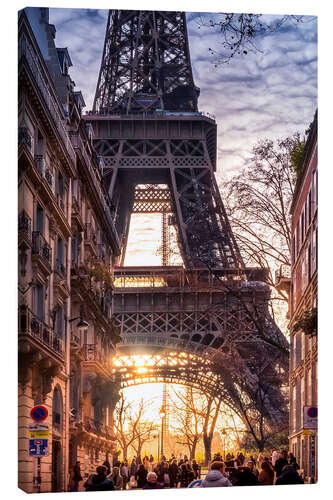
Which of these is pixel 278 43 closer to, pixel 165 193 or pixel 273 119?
pixel 273 119

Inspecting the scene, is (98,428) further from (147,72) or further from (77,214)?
(147,72)

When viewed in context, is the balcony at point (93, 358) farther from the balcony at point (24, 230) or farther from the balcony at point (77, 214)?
the balcony at point (24, 230)

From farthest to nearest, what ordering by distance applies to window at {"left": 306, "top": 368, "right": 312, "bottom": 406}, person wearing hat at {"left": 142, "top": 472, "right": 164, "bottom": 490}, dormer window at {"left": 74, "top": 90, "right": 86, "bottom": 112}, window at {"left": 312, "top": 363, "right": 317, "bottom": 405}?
dormer window at {"left": 74, "top": 90, "right": 86, "bottom": 112} → window at {"left": 306, "top": 368, "right": 312, "bottom": 406} → window at {"left": 312, "top": 363, "right": 317, "bottom": 405} → person wearing hat at {"left": 142, "top": 472, "right": 164, "bottom": 490}

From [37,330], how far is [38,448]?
117 inches

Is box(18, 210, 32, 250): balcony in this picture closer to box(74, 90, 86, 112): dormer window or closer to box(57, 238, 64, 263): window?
box(57, 238, 64, 263): window

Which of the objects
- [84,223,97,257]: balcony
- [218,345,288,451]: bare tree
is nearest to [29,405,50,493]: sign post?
[84,223,97,257]: balcony

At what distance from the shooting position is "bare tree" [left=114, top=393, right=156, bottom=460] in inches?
1092

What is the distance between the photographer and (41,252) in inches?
750

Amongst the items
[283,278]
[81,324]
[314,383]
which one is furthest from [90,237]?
[314,383]

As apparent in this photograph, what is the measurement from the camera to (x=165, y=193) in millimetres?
39781

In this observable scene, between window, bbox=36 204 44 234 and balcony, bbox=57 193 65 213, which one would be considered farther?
balcony, bbox=57 193 65 213

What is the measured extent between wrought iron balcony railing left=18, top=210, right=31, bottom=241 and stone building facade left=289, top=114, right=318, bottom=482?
5571 mm

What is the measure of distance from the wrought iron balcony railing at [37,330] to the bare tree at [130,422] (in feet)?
24.3

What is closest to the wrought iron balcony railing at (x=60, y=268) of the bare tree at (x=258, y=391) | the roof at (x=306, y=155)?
the roof at (x=306, y=155)
